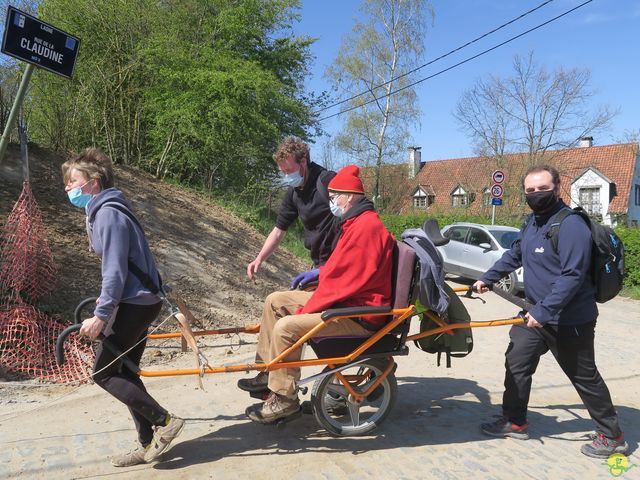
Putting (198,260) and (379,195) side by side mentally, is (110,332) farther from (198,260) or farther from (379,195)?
(379,195)

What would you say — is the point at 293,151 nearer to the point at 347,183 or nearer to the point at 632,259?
the point at 347,183

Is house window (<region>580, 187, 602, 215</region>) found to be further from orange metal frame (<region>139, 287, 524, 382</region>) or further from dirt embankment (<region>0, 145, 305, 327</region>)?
orange metal frame (<region>139, 287, 524, 382</region>)

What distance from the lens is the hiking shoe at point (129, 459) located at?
3350 millimetres

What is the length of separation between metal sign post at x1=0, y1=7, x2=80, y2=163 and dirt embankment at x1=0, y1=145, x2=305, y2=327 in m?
2.35

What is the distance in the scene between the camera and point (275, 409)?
356 centimetres

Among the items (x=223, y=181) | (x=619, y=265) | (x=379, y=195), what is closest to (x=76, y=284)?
(x=619, y=265)

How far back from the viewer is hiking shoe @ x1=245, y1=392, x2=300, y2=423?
3559 mm

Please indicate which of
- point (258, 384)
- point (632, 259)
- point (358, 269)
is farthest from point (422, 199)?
point (358, 269)

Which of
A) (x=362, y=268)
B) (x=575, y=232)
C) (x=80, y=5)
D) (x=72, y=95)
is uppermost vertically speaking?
(x=80, y=5)

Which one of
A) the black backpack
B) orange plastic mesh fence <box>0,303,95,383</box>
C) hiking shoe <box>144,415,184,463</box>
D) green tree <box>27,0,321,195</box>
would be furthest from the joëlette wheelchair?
green tree <box>27,0,321,195</box>

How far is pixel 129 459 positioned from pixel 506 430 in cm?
262

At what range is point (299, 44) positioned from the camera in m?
16.9

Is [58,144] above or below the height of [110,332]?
above

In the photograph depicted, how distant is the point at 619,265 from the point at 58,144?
9654 millimetres
